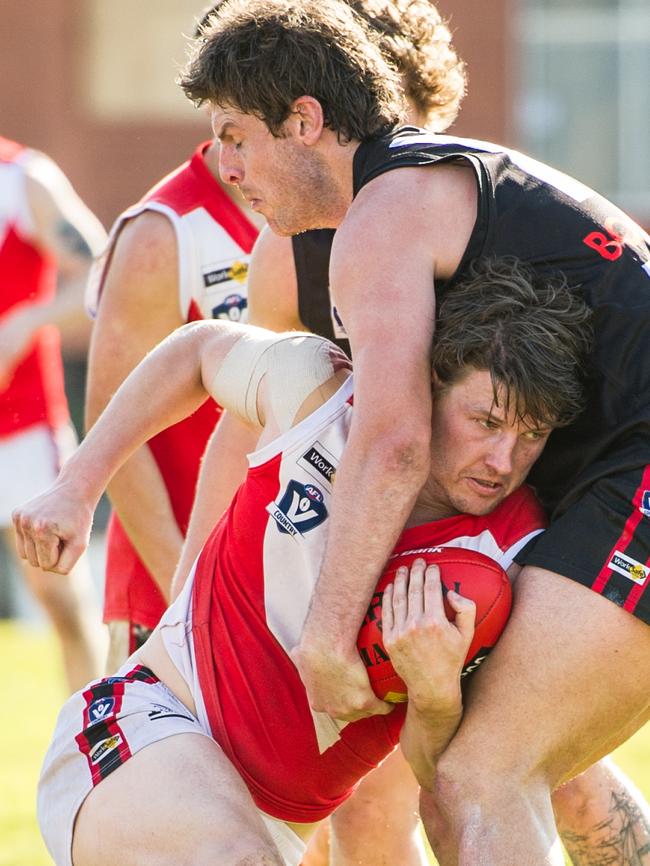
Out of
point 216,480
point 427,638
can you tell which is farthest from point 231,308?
point 427,638

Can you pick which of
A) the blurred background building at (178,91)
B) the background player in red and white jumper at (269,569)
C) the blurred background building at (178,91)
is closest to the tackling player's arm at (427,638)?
the background player in red and white jumper at (269,569)

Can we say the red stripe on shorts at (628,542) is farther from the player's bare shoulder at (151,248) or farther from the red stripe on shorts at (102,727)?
the player's bare shoulder at (151,248)

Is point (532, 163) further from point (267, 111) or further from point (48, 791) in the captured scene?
point (48, 791)

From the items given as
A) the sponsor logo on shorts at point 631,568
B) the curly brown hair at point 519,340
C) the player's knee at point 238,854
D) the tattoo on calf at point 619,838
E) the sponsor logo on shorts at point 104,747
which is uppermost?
the curly brown hair at point 519,340

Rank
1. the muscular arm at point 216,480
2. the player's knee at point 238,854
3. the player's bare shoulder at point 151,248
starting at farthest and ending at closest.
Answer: the player's bare shoulder at point 151,248, the muscular arm at point 216,480, the player's knee at point 238,854

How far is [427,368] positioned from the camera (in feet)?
10.1

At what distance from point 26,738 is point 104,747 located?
4564mm

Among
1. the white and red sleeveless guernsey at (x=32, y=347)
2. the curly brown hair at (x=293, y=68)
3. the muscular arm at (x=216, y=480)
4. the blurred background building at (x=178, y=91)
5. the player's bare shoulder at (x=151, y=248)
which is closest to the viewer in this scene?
the curly brown hair at (x=293, y=68)

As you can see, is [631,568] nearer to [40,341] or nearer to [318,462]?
[318,462]

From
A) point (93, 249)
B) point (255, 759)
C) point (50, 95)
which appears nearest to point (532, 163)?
point (255, 759)

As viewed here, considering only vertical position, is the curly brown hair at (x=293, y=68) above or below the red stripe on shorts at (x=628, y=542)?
above

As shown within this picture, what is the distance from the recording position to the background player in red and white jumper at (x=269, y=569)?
301 centimetres

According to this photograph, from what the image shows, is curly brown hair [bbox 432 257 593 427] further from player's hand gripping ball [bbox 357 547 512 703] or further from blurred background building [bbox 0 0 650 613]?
blurred background building [bbox 0 0 650 613]

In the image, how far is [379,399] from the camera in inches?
119
